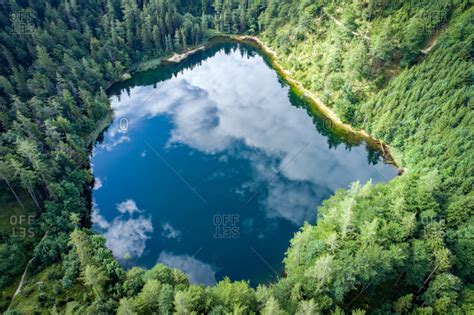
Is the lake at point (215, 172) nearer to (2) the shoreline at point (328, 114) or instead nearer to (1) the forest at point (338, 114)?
(2) the shoreline at point (328, 114)

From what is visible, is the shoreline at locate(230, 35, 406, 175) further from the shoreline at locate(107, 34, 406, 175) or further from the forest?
the forest

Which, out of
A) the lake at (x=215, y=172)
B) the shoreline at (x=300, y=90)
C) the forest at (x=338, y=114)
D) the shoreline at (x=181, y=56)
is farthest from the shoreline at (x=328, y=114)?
the shoreline at (x=181, y=56)

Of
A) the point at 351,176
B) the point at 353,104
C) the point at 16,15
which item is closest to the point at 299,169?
the point at 351,176

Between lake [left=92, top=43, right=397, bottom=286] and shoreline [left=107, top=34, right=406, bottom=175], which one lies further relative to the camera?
shoreline [left=107, top=34, right=406, bottom=175]

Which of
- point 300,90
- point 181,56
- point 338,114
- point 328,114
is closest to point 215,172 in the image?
point 338,114

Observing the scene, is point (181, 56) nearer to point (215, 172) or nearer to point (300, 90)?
point (300, 90)

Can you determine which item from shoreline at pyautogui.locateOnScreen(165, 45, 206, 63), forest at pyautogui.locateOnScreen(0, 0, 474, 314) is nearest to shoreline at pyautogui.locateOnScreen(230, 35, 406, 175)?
forest at pyautogui.locateOnScreen(0, 0, 474, 314)

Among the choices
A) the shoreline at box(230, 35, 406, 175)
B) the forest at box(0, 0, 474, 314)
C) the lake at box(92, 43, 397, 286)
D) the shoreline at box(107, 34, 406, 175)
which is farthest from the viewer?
the shoreline at box(107, 34, 406, 175)
